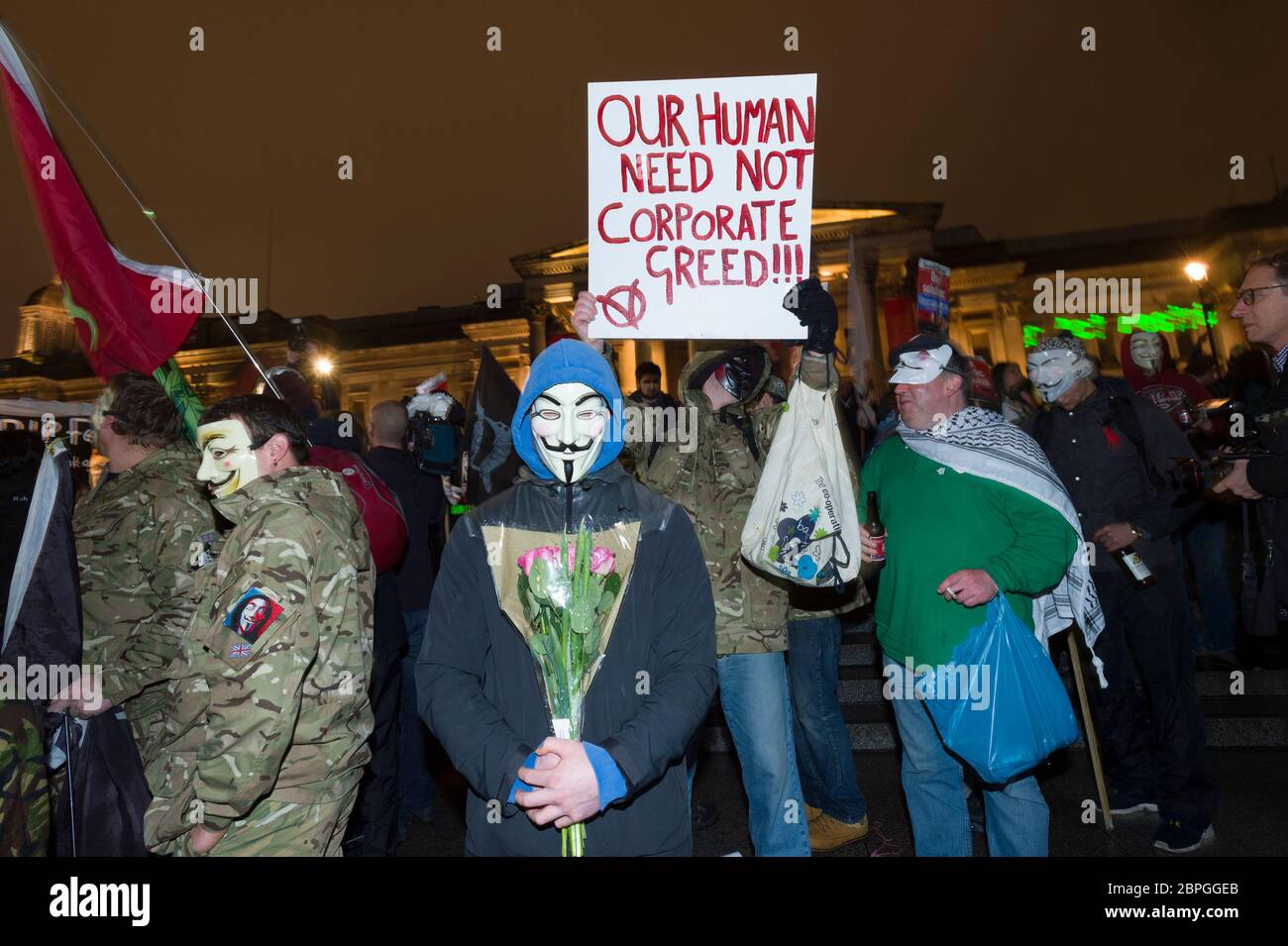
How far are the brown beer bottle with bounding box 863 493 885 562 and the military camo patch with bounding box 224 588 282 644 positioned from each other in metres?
2.43

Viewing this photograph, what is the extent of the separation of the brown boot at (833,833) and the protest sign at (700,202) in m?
2.79

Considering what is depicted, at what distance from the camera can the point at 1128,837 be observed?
4863 millimetres

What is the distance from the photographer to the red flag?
4.48 m

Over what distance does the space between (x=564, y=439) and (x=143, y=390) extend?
2.44 meters

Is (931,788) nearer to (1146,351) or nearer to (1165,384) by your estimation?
(1165,384)

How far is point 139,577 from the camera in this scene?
3.55 m

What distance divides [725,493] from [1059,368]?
2.27 metres

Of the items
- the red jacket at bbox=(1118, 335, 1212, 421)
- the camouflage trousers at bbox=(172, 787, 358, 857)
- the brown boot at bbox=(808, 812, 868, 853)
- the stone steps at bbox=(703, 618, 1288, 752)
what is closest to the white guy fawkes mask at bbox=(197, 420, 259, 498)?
the camouflage trousers at bbox=(172, 787, 358, 857)

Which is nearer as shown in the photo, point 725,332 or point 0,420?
point 0,420

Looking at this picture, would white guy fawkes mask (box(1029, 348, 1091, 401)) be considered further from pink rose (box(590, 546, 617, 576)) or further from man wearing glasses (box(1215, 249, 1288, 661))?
pink rose (box(590, 546, 617, 576))
